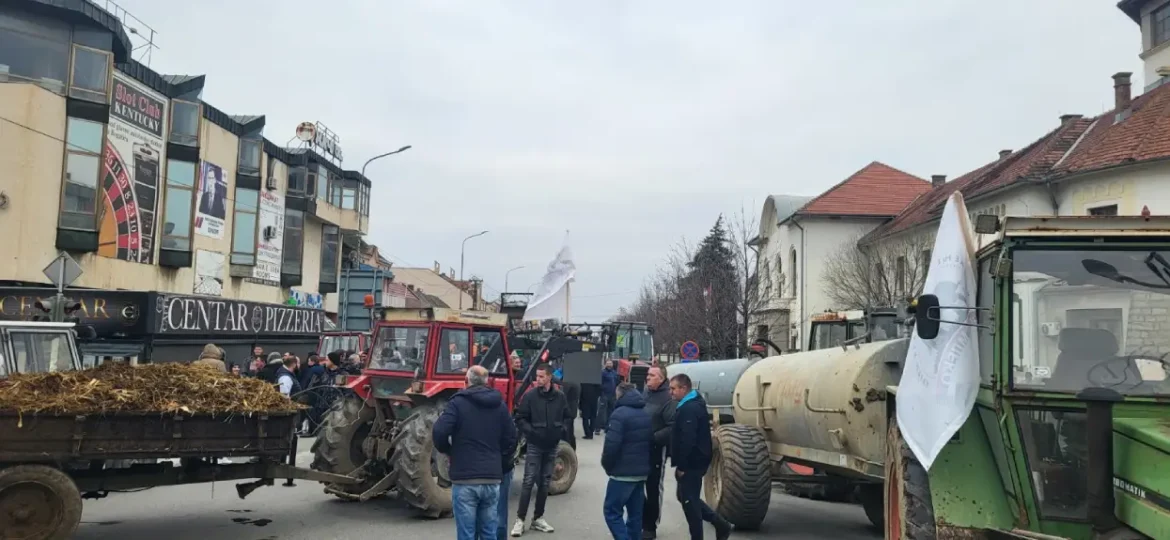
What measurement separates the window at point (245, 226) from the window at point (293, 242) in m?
3.53

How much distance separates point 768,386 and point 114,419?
6.42 meters

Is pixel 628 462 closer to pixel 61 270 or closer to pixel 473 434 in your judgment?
pixel 473 434

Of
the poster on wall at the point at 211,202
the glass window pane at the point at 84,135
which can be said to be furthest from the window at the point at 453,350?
the poster on wall at the point at 211,202

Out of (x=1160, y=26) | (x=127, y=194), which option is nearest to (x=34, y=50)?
(x=127, y=194)

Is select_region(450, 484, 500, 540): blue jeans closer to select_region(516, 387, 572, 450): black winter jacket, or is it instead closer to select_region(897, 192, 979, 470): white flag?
select_region(516, 387, 572, 450): black winter jacket

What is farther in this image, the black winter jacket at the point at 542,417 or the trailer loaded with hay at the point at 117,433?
the black winter jacket at the point at 542,417

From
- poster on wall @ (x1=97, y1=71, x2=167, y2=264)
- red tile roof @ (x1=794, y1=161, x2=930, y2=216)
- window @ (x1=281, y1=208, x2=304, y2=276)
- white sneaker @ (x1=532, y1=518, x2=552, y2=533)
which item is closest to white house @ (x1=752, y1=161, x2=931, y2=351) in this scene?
red tile roof @ (x1=794, y1=161, x2=930, y2=216)

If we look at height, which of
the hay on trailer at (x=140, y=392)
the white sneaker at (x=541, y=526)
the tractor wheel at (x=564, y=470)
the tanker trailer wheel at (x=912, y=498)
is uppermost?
the hay on trailer at (x=140, y=392)

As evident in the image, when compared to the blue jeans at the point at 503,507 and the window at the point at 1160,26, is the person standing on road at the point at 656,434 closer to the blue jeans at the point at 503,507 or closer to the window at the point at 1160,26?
the blue jeans at the point at 503,507

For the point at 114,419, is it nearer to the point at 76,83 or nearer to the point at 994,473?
the point at 994,473

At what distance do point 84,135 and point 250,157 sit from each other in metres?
10.5

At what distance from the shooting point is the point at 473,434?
277 inches

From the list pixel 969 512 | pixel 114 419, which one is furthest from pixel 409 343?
pixel 969 512

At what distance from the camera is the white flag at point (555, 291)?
1557 cm
